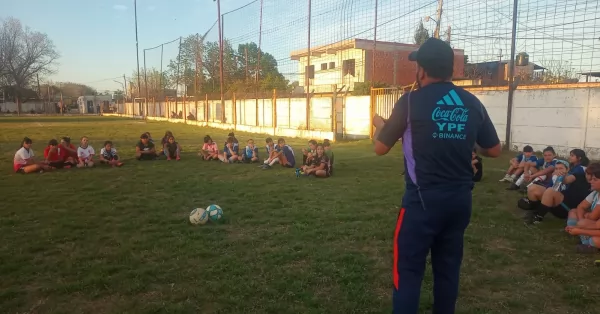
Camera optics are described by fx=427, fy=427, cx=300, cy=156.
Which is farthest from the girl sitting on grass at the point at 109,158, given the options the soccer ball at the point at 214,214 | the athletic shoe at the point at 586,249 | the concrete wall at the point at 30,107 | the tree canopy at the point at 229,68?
the concrete wall at the point at 30,107

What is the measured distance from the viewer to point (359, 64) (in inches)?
1131

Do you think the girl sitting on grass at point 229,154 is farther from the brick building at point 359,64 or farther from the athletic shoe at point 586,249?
the athletic shoe at point 586,249

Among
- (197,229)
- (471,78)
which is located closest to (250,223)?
(197,229)

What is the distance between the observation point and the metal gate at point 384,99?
1738 cm

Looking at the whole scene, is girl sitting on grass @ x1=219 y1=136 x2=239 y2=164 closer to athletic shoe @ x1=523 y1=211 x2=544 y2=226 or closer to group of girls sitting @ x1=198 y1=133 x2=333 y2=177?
group of girls sitting @ x1=198 y1=133 x2=333 y2=177

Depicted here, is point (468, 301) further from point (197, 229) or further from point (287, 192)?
point (287, 192)

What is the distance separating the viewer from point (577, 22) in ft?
36.8

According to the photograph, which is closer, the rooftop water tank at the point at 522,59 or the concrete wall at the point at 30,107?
the rooftop water tank at the point at 522,59

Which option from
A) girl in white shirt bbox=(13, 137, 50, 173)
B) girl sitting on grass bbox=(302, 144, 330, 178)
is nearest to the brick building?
girl sitting on grass bbox=(302, 144, 330, 178)

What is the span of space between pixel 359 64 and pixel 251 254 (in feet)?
83.3

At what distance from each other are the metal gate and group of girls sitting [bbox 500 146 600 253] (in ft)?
31.7

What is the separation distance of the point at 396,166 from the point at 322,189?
401 cm

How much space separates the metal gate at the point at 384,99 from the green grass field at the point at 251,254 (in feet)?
29.6

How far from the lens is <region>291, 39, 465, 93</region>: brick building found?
2408cm
